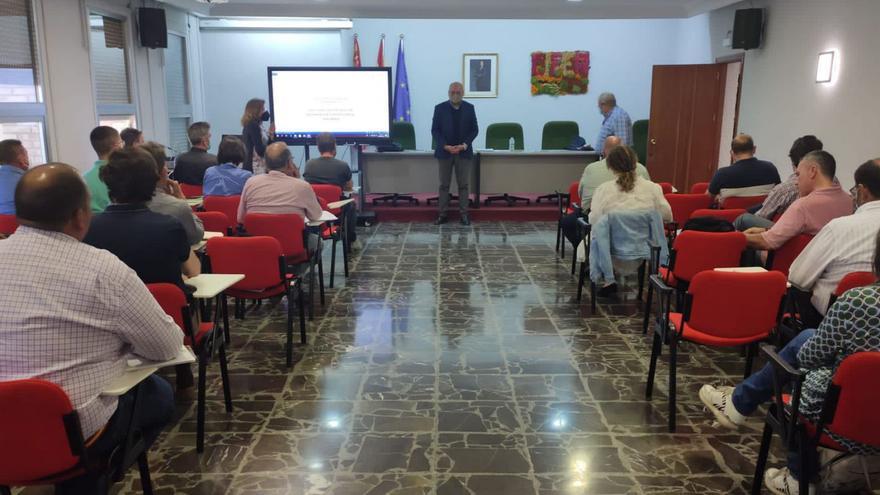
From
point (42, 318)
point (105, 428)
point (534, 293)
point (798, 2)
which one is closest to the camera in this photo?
point (42, 318)

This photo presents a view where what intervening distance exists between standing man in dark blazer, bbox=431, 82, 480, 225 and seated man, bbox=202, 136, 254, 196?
351cm

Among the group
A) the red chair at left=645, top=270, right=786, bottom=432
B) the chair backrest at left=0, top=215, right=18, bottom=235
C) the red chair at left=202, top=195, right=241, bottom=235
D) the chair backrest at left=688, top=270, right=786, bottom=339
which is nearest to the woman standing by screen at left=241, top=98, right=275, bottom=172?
the red chair at left=202, top=195, right=241, bottom=235

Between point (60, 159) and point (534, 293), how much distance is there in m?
4.56

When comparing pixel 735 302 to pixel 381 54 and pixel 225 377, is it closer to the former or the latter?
pixel 225 377

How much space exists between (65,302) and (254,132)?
5449mm

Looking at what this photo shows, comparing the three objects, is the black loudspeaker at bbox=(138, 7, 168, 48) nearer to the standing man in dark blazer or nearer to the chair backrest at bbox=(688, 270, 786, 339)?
the standing man in dark blazer

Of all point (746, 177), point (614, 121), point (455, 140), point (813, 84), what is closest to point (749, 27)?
point (813, 84)

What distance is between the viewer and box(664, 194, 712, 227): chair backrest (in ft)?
17.3

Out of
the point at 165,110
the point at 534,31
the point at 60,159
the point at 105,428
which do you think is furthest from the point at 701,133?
the point at 105,428

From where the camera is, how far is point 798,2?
6.81 metres

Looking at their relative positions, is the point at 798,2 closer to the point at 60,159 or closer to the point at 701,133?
the point at 701,133

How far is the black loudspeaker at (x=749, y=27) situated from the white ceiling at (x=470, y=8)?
0.94m

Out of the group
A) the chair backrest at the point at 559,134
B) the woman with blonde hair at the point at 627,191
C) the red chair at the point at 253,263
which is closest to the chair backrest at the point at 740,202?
the woman with blonde hair at the point at 627,191

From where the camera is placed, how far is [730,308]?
287cm
